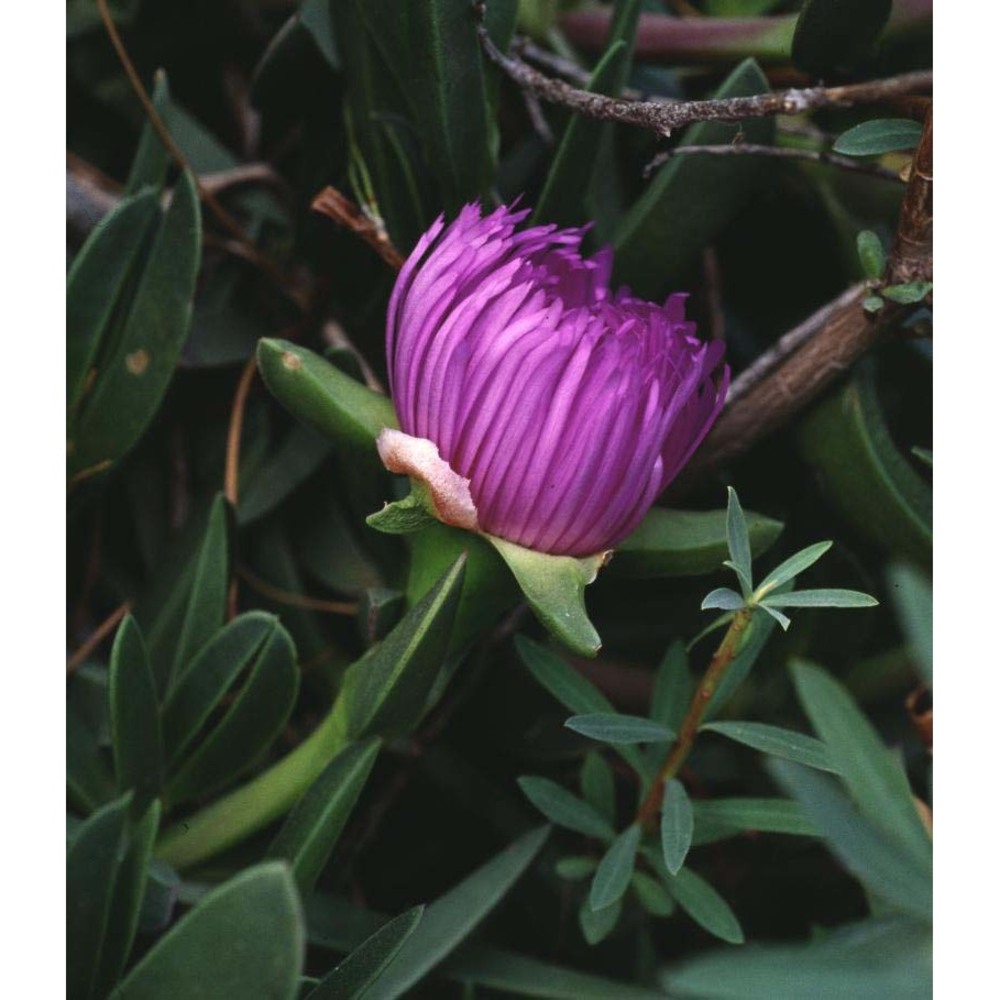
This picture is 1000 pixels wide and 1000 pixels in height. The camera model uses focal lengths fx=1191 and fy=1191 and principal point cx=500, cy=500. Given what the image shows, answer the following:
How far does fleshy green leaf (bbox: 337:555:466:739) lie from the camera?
45cm

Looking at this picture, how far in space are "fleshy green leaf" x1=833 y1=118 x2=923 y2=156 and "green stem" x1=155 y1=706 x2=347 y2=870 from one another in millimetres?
333

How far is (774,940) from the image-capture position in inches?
25.6

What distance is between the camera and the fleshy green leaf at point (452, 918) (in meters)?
0.50

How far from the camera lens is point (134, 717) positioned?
53 centimetres

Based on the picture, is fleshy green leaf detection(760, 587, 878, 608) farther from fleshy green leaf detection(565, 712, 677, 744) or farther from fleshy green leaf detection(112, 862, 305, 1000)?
fleshy green leaf detection(112, 862, 305, 1000)

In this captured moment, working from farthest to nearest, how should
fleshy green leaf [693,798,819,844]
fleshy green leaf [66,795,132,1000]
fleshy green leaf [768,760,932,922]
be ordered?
fleshy green leaf [693,798,819,844] → fleshy green leaf [66,795,132,1000] → fleshy green leaf [768,760,932,922]

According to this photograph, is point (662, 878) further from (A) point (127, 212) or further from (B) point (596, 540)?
(A) point (127, 212)

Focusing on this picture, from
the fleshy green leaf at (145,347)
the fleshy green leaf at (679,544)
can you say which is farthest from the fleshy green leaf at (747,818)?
the fleshy green leaf at (145,347)

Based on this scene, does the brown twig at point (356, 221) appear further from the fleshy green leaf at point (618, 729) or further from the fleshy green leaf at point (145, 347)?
the fleshy green leaf at point (618, 729)

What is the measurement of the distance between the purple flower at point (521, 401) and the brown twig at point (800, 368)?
0.12 meters

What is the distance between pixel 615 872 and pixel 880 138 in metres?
0.33

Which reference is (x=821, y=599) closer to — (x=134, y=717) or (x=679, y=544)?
(x=679, y=544)

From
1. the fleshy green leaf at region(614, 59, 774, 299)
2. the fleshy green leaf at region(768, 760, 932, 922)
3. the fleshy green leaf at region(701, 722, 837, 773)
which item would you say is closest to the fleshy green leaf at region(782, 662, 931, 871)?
the fleshy green leaf at region(768, 760, 932, 922)

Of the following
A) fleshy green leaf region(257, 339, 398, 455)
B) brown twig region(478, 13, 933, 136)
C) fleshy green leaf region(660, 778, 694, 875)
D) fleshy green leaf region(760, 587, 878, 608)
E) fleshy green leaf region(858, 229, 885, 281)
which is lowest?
fleshy green leaf region(660, 778, 694, 875)
